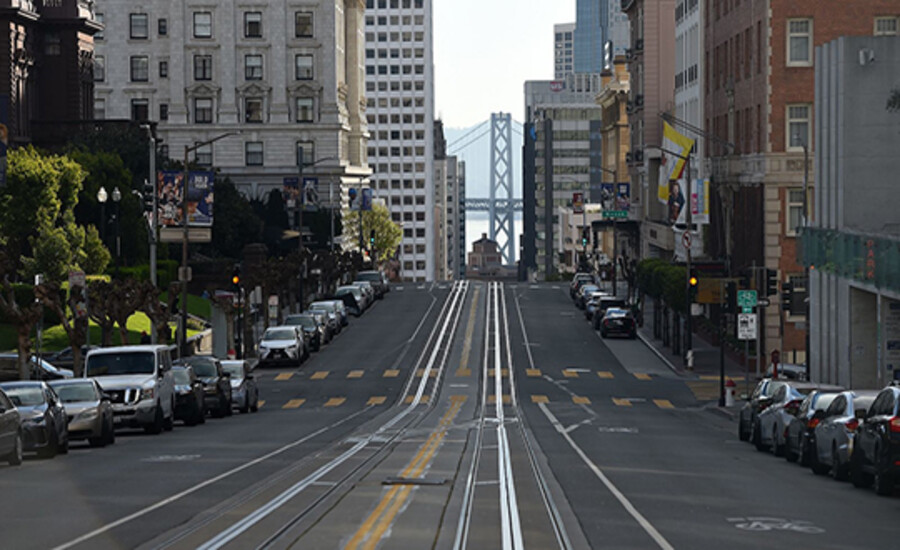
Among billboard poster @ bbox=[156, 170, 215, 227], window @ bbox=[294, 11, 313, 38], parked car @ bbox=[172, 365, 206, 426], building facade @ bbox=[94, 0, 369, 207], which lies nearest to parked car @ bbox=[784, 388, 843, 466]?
parked car @ bbox=[172, 365, 206, 426]

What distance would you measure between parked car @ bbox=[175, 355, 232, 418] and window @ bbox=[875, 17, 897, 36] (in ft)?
119

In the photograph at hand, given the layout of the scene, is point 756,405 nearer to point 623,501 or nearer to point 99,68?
point 623,501

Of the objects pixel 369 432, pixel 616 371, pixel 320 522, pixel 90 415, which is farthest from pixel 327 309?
pixel 320 522

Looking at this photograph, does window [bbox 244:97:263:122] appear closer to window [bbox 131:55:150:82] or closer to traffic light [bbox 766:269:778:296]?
window [bbox 131:55:150:82]

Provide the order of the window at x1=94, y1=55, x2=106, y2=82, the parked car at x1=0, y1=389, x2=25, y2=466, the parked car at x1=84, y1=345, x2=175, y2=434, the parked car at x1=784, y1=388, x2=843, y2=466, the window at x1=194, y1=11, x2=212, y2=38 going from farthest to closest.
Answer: the window at x1=194, y1=11, x2=212, y2=38 → the window at x1=94, y1=55, x2=106, y2=82 → the parked car at x1=84, y1=345, x2=175, y2=434 → the parked car at x1=784, y1=388, x2=843, y2=466 → the parked car at x1=0, y1=389, x2=25, y2=466

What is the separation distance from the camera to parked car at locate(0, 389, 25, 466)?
28.4m

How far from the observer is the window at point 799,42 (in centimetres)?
7012

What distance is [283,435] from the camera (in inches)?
1507

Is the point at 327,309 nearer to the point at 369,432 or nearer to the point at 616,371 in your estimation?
the point at 616,371

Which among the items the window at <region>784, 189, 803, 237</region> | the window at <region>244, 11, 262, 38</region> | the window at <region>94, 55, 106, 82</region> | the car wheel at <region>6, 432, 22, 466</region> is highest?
the window at <region>244, 11, 262, 38</region>

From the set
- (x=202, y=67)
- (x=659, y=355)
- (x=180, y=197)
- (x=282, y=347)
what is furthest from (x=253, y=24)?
(x=180, y=197)

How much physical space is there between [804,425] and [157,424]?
53.0 feet

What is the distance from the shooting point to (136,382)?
37781mm

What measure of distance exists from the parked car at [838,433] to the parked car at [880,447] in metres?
0.56
